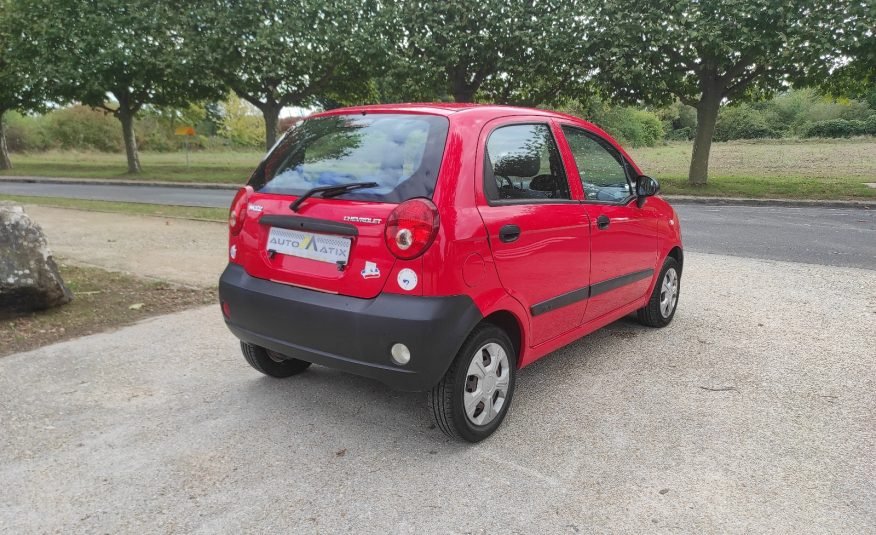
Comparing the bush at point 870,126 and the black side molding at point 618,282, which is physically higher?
the bush at point 870,126

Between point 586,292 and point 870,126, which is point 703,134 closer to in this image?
point 586,292

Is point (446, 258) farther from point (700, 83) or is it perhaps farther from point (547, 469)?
point (700, 83)

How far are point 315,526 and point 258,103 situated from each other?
2480cm

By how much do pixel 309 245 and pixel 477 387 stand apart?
3.57 ft

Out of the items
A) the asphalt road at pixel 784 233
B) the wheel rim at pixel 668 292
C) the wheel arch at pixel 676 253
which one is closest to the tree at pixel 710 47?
Result: the asphalt road at pixel 784 233

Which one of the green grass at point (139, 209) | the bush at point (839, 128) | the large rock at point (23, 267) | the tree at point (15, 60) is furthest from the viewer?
the bush at point (839, 128)

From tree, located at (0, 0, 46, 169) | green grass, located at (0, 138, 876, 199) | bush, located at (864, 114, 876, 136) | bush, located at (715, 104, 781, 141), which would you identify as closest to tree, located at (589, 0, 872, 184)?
green grass, located at (0, 138, 876, 199)

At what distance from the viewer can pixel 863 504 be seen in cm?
258

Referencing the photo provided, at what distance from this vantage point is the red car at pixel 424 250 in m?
2.79

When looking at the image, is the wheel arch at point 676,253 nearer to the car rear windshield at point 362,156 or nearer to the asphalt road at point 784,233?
the car rear windshield at point 362,156

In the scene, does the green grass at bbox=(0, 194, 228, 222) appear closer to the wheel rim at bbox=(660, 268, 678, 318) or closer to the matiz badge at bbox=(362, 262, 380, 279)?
the wheel rim at bbox=(660, 268, 678, 318)

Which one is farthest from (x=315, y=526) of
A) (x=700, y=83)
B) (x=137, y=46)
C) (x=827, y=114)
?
(x=827, y=114)

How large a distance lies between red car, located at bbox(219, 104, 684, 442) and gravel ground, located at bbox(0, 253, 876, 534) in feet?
1.16

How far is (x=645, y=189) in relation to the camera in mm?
4418
